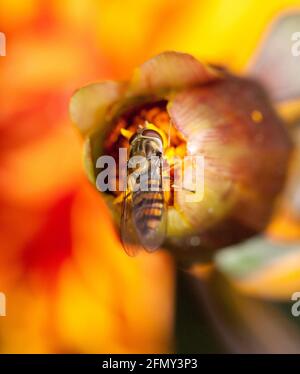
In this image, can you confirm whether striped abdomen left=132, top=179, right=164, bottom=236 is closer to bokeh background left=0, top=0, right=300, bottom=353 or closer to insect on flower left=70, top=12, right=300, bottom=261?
insect on flower left=70, top=12, right=300, bottom=261

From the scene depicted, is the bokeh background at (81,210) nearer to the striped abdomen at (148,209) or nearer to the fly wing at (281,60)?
the fly wing at (281,60)

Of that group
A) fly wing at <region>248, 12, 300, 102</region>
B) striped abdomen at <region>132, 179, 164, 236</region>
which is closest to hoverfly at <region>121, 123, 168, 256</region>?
striped abdomen at <region>132, 179, 164, 236</region>

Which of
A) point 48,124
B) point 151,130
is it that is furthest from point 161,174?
point 48,124

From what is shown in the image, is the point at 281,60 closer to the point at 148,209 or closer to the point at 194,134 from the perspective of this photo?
the point at 194,134

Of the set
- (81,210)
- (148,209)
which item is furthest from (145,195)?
(81,210)

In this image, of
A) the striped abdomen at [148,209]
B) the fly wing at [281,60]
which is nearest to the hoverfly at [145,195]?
the striped abdomen at [148,209]

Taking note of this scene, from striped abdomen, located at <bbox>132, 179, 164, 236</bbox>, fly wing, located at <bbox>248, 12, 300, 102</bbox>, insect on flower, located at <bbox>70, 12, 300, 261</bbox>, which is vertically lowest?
striped abdomen, located at <bbox>132, 179, 164, 236</bbox>

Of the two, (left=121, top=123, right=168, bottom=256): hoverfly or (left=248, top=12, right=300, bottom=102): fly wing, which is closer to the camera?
(left=121, top=123, right=168, bottom=256): hoverfly
